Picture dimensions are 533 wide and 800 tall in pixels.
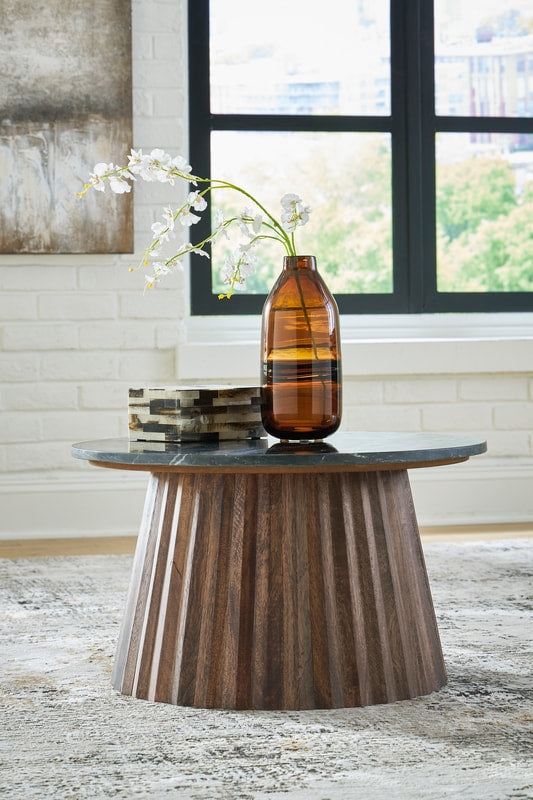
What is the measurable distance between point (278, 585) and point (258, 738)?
21 cm

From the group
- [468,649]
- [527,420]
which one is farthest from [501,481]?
[468,649]

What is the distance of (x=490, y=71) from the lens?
141 inches

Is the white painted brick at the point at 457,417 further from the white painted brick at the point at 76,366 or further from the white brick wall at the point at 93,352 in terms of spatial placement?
the white painted brick at the point at 76,366

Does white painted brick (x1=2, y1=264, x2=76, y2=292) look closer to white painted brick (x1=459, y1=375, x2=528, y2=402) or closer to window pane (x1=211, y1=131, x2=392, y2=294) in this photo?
window pane (x1=211, y1=131, x2=392, y2=294)

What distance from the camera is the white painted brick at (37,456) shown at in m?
3.15

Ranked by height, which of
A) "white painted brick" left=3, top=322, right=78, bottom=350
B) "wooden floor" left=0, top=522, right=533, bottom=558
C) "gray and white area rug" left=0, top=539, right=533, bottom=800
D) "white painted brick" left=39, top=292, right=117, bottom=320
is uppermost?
"white painted brick" left=39, top=292, right=117, bottom=320

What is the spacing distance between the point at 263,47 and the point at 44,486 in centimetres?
165

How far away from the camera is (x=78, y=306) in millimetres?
3160

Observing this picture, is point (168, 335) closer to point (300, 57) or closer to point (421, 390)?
point (421, 390)

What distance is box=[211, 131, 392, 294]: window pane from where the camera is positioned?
3.47 metres

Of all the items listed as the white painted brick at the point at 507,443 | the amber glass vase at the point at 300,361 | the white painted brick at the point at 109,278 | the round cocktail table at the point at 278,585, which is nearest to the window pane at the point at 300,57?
the white painted brick at the point at 109,278

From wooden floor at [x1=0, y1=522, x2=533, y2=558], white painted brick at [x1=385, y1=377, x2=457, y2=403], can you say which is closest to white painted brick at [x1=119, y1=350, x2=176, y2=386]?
wooden floor at [x1=0, y1=522, x2=533, y2=558]

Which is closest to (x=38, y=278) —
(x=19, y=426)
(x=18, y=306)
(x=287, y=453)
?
(x=18, y=306)

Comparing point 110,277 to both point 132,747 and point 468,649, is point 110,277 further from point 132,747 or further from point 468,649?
point 132,747
